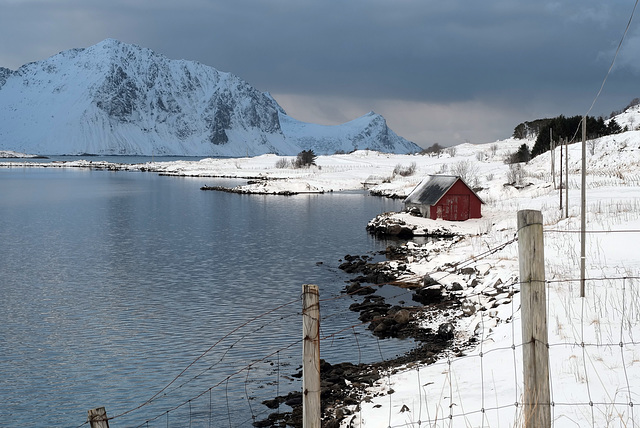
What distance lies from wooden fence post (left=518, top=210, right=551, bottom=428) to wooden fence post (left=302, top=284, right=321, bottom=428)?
243 cm

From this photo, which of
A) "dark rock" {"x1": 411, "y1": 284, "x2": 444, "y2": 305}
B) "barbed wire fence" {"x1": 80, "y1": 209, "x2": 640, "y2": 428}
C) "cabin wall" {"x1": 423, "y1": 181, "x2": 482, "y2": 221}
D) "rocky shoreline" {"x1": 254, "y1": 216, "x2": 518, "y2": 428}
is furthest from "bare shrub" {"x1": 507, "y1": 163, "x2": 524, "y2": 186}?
"barbed wire fence" {"x1": 80, "y1": 209, "x2": 640, "y2": 428}

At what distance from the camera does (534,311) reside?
687cm

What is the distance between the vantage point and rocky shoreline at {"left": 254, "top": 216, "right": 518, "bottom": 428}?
556 inches

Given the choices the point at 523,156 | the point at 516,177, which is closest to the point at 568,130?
the point at 523,156

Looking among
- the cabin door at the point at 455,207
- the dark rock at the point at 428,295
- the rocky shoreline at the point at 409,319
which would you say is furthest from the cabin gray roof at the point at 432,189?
the dark rock at the point at 428,295

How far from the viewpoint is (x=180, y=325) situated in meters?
22.3

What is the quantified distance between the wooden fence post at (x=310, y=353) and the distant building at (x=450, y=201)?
44.3 meters

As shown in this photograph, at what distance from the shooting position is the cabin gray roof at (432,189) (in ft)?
165

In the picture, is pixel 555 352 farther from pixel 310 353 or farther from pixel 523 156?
pixel 523 156

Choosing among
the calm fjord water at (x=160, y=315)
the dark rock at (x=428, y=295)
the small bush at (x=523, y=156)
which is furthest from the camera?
the small bush at (x=523, y=156)

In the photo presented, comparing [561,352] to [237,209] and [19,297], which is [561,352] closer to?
[19,297]

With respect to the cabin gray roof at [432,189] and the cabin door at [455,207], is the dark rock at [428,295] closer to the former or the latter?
the cabin gray roof at [432,189]

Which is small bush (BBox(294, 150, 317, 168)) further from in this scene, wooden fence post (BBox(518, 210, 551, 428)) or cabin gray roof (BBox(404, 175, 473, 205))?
wooden fence post (BBox(518, 210, 551, 428))

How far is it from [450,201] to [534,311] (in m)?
44.9
